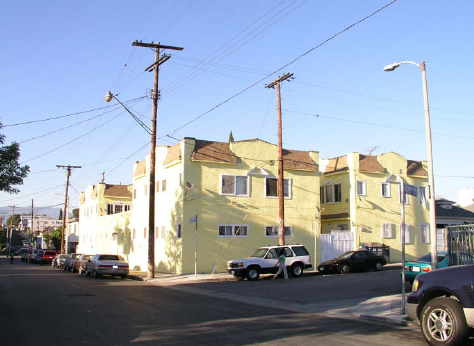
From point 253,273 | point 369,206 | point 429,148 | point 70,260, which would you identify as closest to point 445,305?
point 429,148

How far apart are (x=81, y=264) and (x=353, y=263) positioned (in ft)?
61.0

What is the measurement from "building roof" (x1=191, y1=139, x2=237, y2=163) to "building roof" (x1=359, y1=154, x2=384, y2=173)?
10.1 meters

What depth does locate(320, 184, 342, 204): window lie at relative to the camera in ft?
119

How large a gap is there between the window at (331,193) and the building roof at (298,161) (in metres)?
3.39

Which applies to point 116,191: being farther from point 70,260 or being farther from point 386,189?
point 386,189

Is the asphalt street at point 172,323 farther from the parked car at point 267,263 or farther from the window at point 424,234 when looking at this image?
the window at point 424,234

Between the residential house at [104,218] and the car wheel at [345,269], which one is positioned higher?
the residential house at [104,218]

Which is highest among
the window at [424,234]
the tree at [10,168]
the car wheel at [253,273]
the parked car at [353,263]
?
the tree at [10,168]

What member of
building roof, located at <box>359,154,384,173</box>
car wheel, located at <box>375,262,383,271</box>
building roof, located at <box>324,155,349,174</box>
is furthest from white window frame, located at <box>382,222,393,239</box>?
car wheel, located at <box>375,262,383,271</box>

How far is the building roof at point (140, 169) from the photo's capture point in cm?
3791

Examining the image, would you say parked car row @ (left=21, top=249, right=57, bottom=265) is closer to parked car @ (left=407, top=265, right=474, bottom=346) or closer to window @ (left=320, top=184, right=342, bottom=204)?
window @ (left=320, top=184, right=342, bottom=204)

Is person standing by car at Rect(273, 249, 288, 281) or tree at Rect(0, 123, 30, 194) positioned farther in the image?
person standing by car at Rect(273, 249, 288, 281)

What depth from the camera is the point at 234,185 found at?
31188 millimetres

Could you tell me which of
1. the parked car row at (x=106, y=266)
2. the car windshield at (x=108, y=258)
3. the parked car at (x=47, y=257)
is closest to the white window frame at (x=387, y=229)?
the parked car row at (x=106, y=266)
